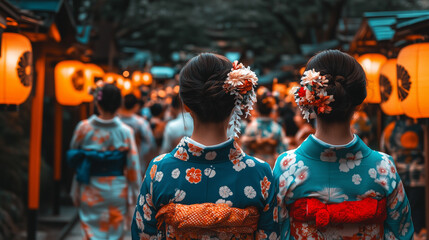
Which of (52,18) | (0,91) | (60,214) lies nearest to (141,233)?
(0,91)

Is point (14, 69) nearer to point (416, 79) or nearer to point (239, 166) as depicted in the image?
point (239, 166)

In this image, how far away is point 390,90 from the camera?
6000 mm

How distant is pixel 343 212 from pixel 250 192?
0.60 metres

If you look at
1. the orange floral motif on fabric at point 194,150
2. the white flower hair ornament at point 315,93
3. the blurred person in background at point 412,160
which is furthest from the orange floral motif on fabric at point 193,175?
the blurred person in background at point 412,160

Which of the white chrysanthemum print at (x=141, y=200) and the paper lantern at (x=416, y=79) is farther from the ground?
the paper lantern at (x=416, y=79)

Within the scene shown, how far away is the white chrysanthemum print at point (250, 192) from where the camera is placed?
2775mm

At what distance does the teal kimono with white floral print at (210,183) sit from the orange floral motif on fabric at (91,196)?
9.96 feet

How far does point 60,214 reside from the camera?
32.4ft

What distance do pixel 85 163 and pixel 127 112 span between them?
11.3 feet

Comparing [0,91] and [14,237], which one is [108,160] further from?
[14,237]

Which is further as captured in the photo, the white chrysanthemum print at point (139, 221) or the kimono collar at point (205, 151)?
the white chrysanthemum print at point (139, 221)

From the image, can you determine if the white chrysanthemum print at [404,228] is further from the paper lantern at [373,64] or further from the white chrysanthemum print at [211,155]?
the paper lantern at [373,64]

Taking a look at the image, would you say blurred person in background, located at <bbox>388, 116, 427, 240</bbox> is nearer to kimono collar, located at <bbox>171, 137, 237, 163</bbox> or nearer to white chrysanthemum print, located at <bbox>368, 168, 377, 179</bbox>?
white chrysanthemum print, located at <bbox>368, 168, 377, 179</bbox>

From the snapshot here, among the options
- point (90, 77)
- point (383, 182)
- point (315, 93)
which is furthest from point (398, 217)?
point (90, 77)
